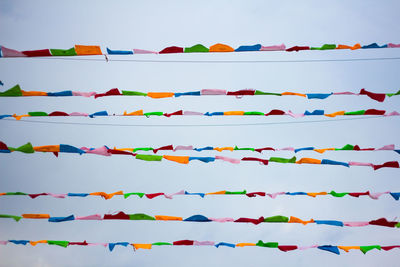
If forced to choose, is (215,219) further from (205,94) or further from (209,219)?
(205,94)

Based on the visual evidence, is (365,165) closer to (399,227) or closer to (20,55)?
(399,227)

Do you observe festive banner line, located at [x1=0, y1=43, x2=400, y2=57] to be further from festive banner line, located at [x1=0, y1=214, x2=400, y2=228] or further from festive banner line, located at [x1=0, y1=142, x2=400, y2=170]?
festive banner line, located at [x1=0, y1=214, x2=400, y2=228]

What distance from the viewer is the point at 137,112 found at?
6430 millimetres

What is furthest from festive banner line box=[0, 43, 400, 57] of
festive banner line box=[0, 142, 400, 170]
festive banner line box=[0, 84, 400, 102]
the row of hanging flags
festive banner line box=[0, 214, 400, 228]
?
festive banner line box=[0, 214, 400, 228]

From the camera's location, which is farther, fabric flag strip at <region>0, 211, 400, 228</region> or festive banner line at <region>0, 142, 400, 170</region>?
fabric flag strip at <region>0, 211, 400, 228</region>

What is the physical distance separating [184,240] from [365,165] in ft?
11.7

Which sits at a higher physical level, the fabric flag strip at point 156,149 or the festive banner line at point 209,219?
the fabric flag strip at point 156,149

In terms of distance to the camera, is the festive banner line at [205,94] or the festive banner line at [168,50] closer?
the festive banner line at [168,50]

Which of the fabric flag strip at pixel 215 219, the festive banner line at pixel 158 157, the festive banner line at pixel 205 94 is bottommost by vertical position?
the fabric flag strip at pixel 215 219

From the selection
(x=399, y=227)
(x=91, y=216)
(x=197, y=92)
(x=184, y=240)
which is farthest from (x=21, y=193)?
(x=399, y=227)

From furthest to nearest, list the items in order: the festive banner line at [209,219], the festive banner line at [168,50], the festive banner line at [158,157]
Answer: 1. the festive banner line at [209,219]
2. the festive banner line at [158,157]
3. the festive banner line at [168,50]

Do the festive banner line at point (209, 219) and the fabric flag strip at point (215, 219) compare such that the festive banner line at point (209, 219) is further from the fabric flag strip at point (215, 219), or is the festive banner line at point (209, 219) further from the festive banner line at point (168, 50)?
the festive banner line at point (168, 50)

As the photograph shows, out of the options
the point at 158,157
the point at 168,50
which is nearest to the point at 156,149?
the point at 158,157

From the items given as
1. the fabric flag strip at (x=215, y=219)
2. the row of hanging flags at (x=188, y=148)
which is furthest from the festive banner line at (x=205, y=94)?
the fabric flag strip at (x=215, y=219)
